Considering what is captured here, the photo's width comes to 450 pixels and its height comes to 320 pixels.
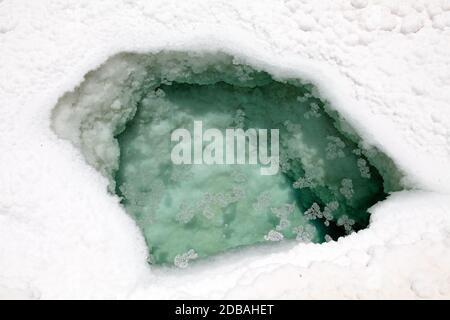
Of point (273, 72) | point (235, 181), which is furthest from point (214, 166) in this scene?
point (273, 72)

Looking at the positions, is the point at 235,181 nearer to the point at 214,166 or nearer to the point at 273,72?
the point at 214,166

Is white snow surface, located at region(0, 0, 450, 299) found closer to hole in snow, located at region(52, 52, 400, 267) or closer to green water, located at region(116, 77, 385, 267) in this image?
hole in snow, located at region(52, 52, 400, 267)

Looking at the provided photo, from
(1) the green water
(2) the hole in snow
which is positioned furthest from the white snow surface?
(1) the green water

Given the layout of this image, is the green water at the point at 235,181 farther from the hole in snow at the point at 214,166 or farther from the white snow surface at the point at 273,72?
the white snow surface at the point at 273,72

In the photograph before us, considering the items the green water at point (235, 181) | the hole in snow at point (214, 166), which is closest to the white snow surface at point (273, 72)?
the hole in snow at point (214, 166)

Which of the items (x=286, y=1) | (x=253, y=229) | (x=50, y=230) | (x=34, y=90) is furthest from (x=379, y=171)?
(x=34, y=90)
